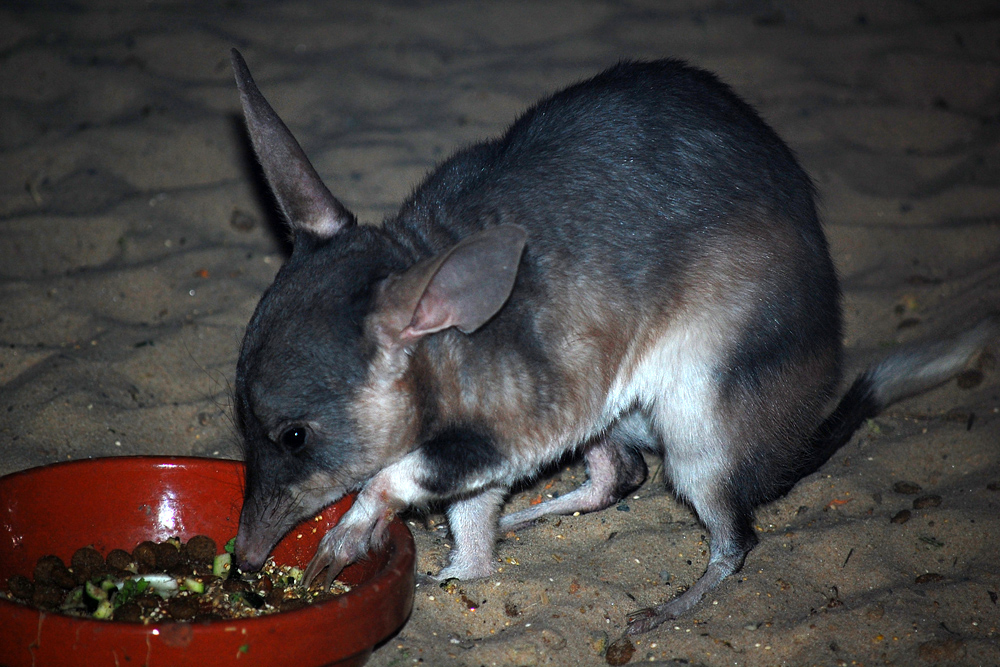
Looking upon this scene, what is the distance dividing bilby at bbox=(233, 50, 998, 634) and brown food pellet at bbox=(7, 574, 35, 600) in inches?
24.0

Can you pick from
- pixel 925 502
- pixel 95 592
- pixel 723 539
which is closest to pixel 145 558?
pixel 95 592

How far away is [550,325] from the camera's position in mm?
3199

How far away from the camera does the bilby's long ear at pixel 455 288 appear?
2748mm

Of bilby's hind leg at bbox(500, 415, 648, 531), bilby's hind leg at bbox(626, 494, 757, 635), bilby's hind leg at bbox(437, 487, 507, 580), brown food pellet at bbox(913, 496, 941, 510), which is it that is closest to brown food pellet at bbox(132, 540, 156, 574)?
bilby's hind leg at bbox(437, 487, 507, 580)

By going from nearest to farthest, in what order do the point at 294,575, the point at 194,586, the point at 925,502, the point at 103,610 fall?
the point at 103,610 → the point at 194,586 → the point at 294,575 → the point at 925,502

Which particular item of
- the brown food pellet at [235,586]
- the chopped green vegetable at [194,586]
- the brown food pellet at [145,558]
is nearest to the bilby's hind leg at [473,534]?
the brown food pellet at [235,586]

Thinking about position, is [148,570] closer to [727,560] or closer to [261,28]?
[727,560]

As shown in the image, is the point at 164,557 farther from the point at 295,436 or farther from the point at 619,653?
the point at 619,653

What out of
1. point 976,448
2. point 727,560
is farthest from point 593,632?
point 976,448

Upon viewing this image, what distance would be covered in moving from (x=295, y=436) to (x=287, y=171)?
2.93 ft

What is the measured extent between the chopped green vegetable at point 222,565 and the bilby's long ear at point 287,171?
1.10m

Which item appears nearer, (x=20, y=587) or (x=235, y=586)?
(x=20, y=587)

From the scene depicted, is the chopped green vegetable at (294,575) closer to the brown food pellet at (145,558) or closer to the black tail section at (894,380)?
the brown food pellet at (145,558)

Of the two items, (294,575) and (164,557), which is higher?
(164,557)
